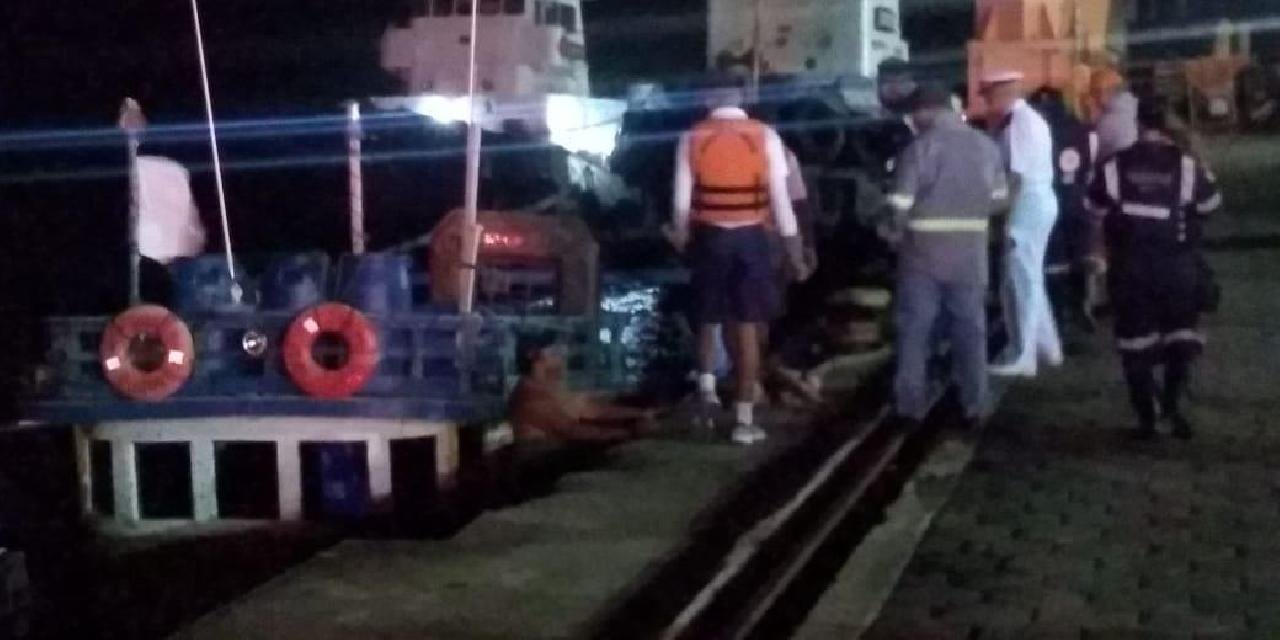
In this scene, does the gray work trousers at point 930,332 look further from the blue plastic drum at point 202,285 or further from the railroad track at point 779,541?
the blue plastic drum at point 202,285

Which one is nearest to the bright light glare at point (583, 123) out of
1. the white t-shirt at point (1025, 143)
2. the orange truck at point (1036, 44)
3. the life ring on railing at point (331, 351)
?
the orange truck at point (1036, 44)

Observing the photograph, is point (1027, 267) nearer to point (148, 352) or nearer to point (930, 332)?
point (930, 332)

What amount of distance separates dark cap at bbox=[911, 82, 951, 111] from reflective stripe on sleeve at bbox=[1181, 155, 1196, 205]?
4.12 ft

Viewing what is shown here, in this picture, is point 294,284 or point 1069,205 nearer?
point 294,284

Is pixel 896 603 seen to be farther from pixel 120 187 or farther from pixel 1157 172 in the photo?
pixel 120 187

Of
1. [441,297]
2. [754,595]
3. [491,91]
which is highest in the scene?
[491,91]

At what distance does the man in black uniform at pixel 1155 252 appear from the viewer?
9.79m

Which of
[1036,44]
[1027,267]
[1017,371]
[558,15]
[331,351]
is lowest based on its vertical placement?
[1017,371]

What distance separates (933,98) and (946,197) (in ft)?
1.75

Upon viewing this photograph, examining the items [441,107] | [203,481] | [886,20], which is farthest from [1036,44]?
[203,481]

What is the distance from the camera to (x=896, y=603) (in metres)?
7.04

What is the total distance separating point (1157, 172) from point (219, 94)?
25.2 meters

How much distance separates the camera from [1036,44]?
20.3m

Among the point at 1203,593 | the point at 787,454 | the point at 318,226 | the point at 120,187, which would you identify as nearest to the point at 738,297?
the point at 787,454
